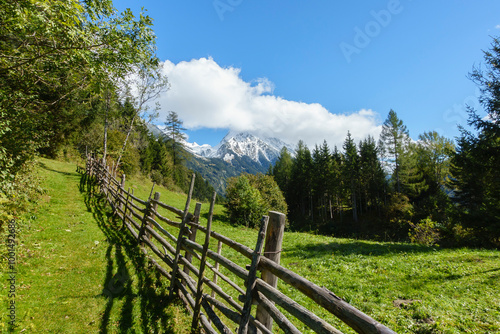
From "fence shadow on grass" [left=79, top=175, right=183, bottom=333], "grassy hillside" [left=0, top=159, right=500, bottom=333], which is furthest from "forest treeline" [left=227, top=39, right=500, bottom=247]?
"fence shadow on grass" [left=79, top=175, right=183, bottom=333]

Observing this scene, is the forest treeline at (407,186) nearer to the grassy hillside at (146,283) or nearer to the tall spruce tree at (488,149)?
the tall spruce tree at (488,149)

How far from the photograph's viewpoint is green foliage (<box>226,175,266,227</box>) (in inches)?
863

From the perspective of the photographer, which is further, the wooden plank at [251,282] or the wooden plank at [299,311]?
the wooden plank at [251,282]

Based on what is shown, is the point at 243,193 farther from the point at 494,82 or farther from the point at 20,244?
the point at 494,82

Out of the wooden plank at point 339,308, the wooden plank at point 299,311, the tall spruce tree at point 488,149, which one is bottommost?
the wooden plank at point 299,311

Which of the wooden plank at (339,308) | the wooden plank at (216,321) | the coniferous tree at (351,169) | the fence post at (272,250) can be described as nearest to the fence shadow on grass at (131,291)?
the wooden plank at (216,321)

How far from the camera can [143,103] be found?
19.8 meters

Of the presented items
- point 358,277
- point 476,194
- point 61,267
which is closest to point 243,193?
point 358,277

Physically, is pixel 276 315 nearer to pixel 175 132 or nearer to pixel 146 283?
pixel 146 283

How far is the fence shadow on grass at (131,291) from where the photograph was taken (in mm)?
4602

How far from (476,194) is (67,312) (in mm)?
35580

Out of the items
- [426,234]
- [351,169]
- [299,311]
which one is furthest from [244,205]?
[351,169]

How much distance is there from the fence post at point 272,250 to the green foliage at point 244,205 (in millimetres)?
18151

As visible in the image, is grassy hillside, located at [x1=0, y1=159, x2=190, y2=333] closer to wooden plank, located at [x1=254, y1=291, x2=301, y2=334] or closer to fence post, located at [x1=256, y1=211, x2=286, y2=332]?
fence post, located at [x1=256, y1=211, x2=286, y2=332]
